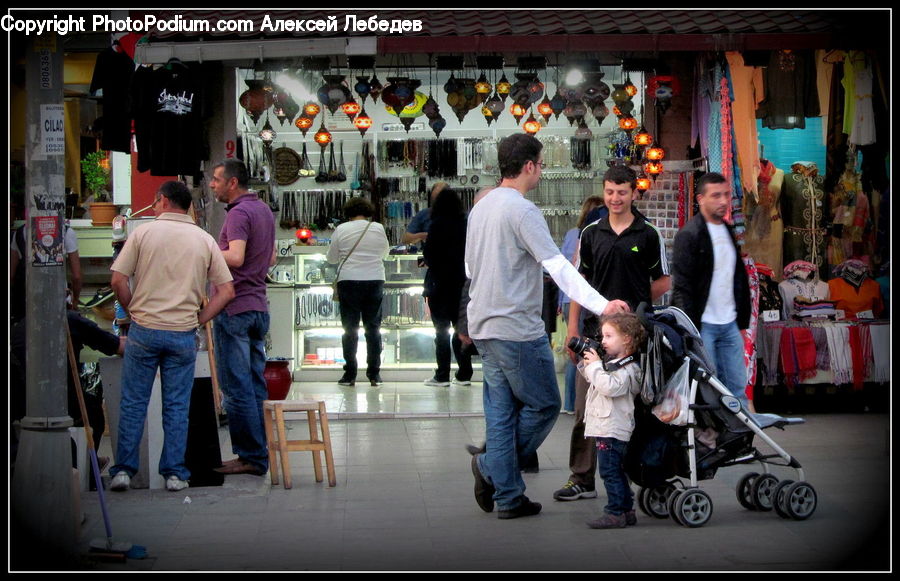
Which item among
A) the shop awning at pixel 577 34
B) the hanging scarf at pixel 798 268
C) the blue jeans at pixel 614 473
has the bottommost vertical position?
the blue jeans at pixel 614 473

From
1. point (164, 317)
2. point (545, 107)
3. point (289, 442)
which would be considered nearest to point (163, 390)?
point (164, 317)

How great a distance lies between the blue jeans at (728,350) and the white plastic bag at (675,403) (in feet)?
4.98

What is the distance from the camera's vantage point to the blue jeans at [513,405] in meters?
6.35

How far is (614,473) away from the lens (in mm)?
6238

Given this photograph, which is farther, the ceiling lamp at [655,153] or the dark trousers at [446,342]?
the dark trousers at [446,342]

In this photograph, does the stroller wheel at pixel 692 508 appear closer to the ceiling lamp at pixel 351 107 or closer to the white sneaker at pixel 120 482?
the white sneaker at pixel 120 482

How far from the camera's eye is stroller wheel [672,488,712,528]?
631 centimetres

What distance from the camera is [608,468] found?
6.22 m

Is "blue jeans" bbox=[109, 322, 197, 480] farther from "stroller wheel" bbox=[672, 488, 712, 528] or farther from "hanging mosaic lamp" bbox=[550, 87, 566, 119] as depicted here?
"hanging mosaic lamp" bbox=[550, 87, 566, 119]

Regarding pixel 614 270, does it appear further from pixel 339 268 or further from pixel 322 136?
pixel 322 136

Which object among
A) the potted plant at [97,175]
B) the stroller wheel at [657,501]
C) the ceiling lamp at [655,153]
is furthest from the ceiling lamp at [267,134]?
the stroller wheel at [657,501]

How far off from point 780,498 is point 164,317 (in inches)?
150

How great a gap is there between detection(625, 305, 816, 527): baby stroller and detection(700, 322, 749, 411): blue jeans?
1158mm

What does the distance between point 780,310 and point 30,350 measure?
6839 millimetres
